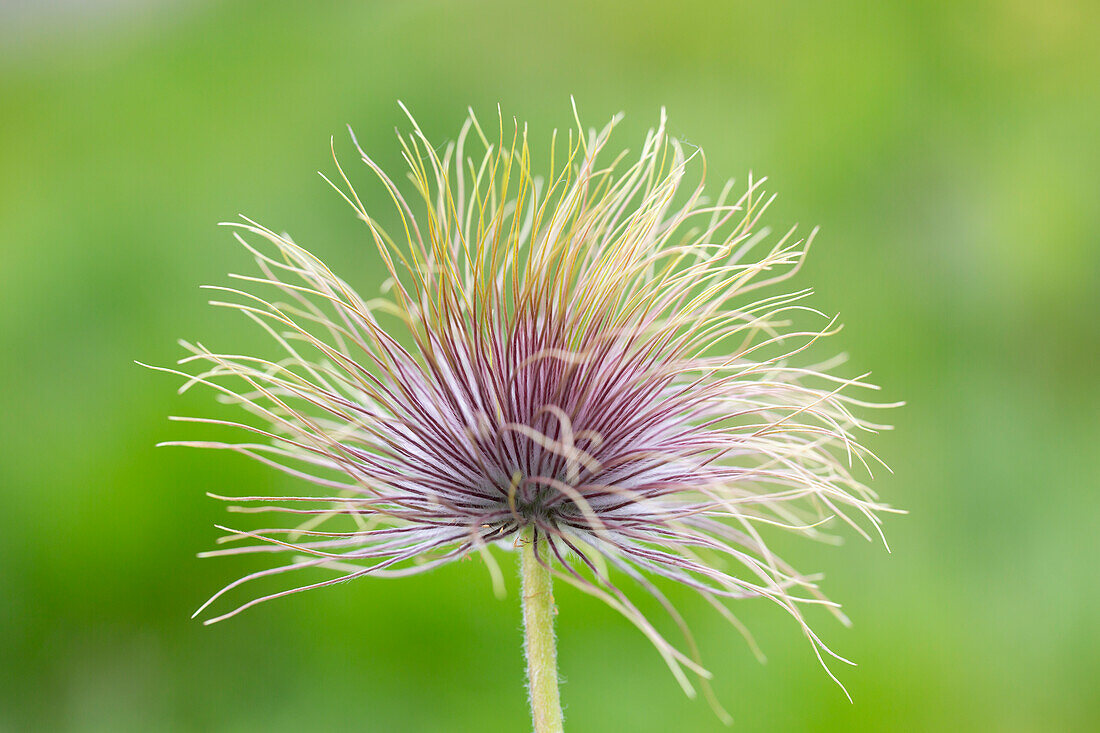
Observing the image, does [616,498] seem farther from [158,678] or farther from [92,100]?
[92,100]

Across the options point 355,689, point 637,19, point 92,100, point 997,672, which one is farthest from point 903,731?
point 92,100

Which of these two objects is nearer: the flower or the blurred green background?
the flower

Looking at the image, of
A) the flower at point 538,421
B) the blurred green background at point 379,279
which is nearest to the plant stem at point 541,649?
the flower at point 538,421

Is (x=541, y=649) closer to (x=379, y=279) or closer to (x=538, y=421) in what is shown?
(x=538, y=421)

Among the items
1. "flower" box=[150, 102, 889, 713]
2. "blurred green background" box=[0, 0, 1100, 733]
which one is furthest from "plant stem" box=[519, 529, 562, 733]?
"blurred green background" box=[0, 0, 1100, 733]

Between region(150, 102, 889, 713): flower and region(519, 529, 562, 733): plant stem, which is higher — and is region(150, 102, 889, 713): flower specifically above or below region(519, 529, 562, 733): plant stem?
above

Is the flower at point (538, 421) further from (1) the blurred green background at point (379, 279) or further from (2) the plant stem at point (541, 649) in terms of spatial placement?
(1) the blurred green background at point (379, 279)

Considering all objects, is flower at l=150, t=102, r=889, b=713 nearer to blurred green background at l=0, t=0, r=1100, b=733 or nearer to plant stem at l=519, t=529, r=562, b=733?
plant stem at l=519, t=529, r=562, b=733

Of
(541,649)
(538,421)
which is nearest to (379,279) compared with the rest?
(538,421)
